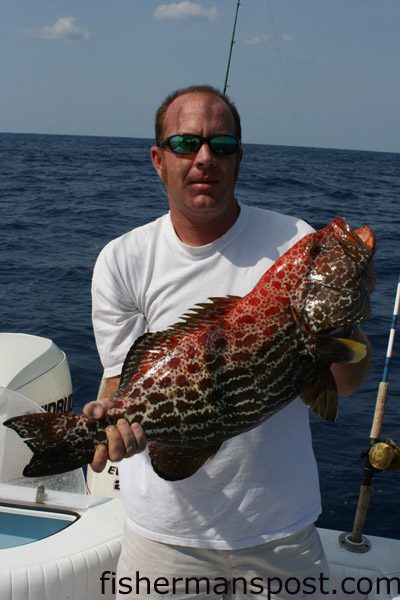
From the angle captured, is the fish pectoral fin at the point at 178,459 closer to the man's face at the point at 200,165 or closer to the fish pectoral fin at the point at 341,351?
the fish pectoral fin at the point at 341,351

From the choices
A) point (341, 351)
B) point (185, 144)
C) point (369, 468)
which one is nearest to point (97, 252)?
point (369, 468)

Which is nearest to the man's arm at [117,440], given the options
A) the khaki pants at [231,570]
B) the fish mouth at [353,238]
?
the khaki pants at [231,570]

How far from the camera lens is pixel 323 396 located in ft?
8.98

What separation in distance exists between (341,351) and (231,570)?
3.88 feet

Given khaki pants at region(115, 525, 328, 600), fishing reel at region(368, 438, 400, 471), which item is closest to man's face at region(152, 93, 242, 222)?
khaki pants at region(115, 525, 328, 600)

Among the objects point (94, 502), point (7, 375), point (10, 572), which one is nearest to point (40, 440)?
point (10, 572)

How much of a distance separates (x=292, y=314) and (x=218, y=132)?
2.87ft

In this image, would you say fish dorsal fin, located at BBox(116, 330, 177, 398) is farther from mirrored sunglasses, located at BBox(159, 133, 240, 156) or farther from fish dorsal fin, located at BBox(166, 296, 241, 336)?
mirrored sunglasses, located at BBox(159, 133, 240, 156)

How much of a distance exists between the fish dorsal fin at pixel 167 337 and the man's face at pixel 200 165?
44cm

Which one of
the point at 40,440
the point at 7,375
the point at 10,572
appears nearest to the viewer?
the point at 40,440

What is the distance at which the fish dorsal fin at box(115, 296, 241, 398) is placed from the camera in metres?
2.82

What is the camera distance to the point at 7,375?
5781mm

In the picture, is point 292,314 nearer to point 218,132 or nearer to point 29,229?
point 218,132

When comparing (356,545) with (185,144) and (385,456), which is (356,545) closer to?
(385,456)
